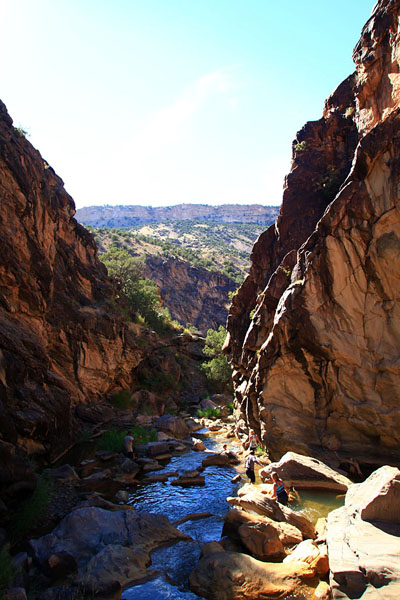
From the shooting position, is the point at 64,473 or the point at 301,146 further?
the point at 301,146

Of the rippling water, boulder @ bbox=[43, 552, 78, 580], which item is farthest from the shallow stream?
boulder @ bbox=[43, 552, 78, 580]

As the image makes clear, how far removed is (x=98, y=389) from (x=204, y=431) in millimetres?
7929

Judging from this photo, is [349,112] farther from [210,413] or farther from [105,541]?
[210,413]

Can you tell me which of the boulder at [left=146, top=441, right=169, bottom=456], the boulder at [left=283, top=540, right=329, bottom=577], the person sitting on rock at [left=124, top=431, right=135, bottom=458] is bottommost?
the boulder at [left=146, top=441, right=169, bottom=456]

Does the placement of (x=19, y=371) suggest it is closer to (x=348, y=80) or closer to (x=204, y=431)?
(x=204, y=431)

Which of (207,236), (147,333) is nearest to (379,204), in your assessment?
(147,333)

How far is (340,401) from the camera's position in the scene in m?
14.8

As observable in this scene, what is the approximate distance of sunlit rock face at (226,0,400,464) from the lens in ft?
45.9

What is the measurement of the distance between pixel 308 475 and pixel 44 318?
52.3 feet

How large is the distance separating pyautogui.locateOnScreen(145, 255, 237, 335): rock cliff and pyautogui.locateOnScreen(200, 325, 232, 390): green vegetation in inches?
1280

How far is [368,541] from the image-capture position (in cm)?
723

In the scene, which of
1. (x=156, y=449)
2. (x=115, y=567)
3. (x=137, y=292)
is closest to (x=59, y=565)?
(x=115, y=567)

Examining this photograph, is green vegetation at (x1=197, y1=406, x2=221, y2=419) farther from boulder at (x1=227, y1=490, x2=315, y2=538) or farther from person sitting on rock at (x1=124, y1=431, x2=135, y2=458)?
boulder at (x1=227, y1=490, x2=315, y2=538)

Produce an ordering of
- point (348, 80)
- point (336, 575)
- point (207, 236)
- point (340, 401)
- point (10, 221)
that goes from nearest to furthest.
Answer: point (336, 575) < point (340, 401) < point (10, 221) < point (348, 80) < point (207, 236)
